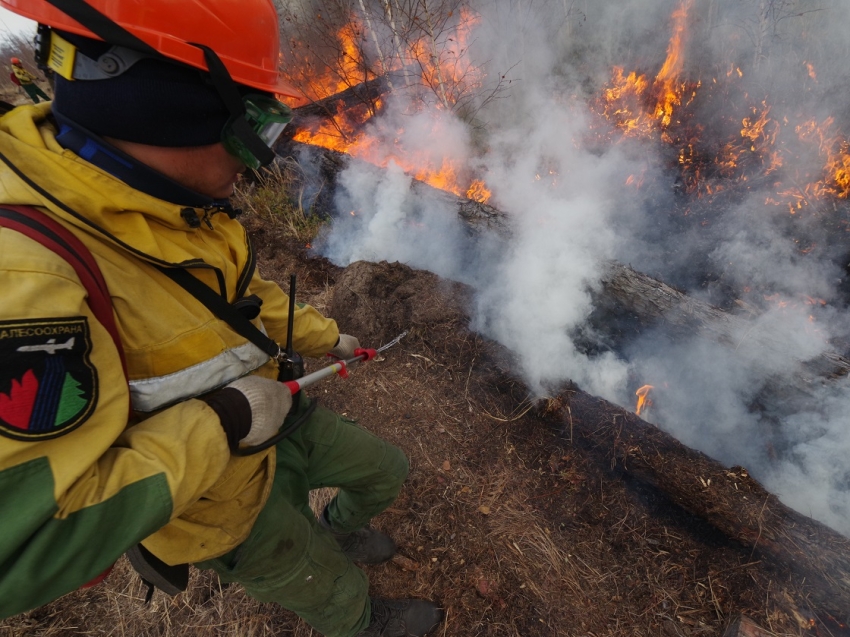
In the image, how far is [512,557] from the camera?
2.73 metres

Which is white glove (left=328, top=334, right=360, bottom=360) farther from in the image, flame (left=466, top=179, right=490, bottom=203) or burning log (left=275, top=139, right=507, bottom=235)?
flame (left=466, top=179, right=490, bottom=203)

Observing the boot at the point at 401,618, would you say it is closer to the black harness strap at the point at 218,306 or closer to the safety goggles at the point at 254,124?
the black harness strap at the point at 218,306

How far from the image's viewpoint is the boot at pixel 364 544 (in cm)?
270

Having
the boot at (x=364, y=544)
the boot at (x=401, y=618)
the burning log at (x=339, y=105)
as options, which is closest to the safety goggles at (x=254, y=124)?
the boot at (x=364, y=544)

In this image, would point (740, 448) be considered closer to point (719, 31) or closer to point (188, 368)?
point (188, 368)

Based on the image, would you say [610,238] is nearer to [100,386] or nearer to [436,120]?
[436,120]

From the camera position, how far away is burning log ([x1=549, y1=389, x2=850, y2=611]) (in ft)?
7.80

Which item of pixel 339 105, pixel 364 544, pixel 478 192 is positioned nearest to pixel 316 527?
pixel 364 544

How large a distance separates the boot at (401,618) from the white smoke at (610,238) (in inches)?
75.0

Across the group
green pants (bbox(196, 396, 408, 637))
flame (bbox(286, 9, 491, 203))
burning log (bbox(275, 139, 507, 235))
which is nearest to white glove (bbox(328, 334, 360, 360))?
green pants (bbox(196, 396, 408, 637))

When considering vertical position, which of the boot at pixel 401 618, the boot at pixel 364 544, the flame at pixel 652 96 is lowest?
the boot at pixel 401 618

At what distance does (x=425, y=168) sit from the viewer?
7184 millimetres

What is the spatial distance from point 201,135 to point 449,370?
119 inches

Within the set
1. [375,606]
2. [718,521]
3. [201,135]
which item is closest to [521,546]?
[375,606]
